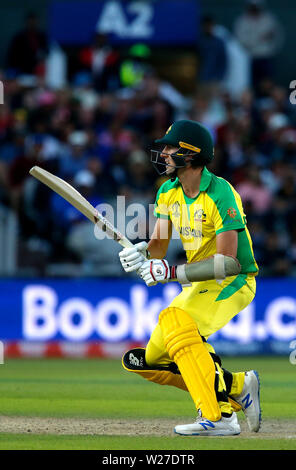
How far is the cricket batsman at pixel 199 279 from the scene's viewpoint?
255 inches

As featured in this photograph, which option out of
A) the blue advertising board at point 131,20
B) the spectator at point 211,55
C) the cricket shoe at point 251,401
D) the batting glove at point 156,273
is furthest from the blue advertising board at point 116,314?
the batting glove at point 156,273

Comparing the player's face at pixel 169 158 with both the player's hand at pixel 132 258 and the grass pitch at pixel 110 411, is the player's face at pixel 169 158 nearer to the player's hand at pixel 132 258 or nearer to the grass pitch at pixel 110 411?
the player's hand at pixel 132 258

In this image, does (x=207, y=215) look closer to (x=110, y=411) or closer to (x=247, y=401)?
(x=247, y=401)

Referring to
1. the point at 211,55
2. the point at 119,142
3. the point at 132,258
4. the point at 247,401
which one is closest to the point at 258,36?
the point at 211,55

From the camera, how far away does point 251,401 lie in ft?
22.6

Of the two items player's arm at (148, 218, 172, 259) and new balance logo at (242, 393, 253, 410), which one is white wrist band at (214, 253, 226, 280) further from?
new balance logo at (242, 393, 253, 410)

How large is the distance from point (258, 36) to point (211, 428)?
11.9m

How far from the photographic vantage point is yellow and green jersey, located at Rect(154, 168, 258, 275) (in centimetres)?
664

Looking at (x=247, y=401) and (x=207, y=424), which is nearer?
(x=207, y=424)

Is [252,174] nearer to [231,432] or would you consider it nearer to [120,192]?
[120,192]

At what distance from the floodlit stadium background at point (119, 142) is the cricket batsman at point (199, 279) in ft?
19.0

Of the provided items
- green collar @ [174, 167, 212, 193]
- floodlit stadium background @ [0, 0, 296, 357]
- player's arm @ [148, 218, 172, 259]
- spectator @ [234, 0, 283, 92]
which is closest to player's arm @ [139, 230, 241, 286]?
green collar @ [174, 167, 212, 193]

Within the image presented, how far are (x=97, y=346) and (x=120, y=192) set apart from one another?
85.8 inches

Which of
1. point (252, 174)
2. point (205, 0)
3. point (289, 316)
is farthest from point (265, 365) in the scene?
point (205, 0)
